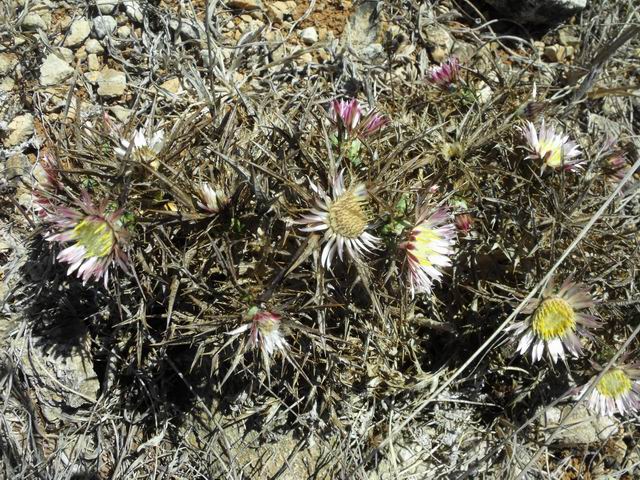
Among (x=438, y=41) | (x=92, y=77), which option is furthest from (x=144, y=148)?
(x=438, y=41)

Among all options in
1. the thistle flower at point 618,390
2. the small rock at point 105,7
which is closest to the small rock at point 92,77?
the small rock at point 105,7

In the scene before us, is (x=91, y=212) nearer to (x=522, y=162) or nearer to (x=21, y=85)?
(x=21, y=85)

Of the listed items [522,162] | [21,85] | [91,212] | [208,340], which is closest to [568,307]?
[522,162]

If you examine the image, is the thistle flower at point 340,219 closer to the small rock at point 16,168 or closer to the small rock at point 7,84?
the small rock at point 16,168

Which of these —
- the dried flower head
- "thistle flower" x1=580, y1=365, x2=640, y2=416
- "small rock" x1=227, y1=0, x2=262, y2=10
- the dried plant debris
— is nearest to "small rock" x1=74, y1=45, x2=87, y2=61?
the dried plant debris

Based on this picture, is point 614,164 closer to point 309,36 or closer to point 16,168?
point 309,36

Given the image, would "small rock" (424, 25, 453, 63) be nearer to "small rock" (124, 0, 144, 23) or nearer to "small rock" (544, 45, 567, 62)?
"small rock" (544, 45, 567, 62)
